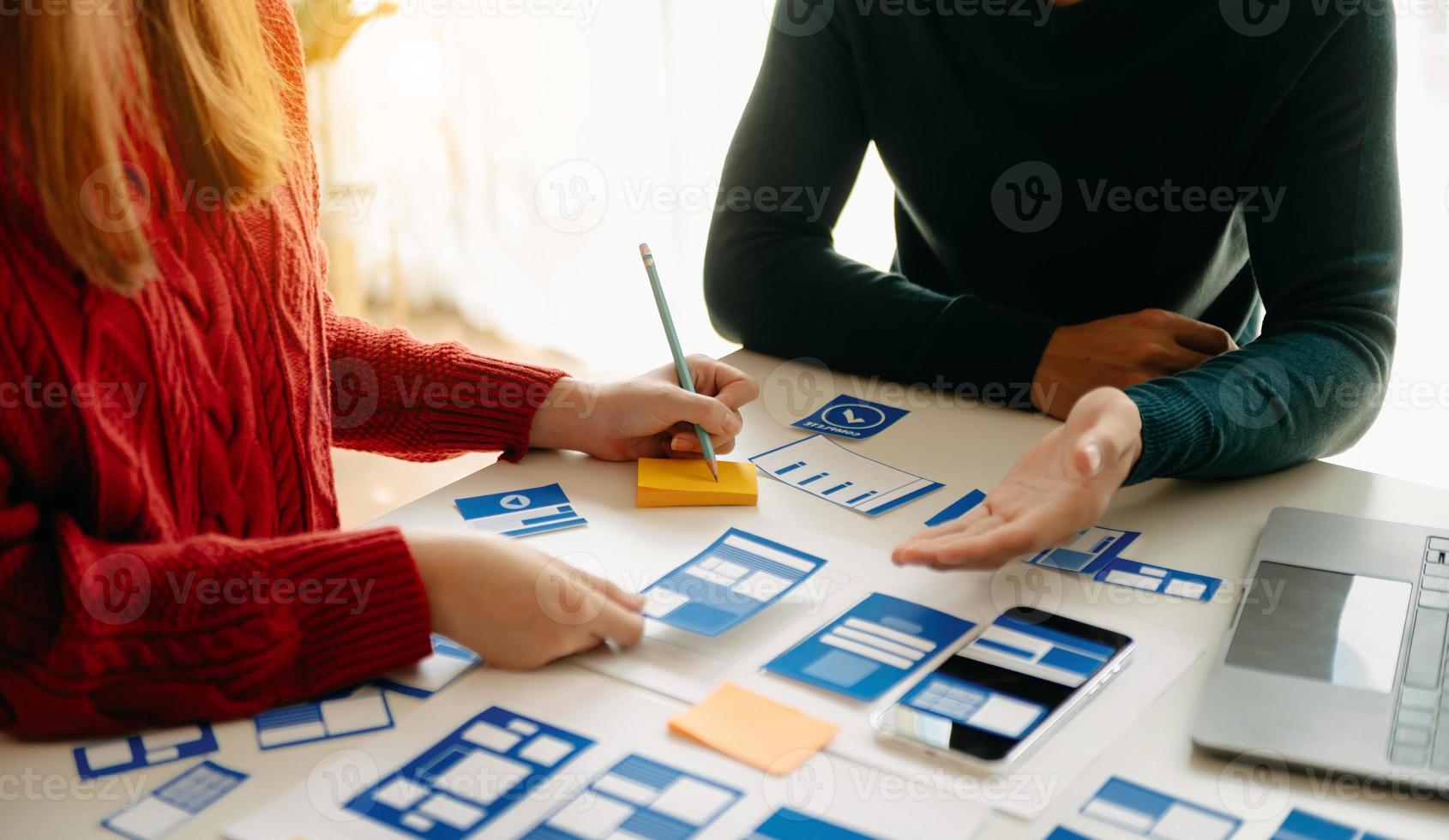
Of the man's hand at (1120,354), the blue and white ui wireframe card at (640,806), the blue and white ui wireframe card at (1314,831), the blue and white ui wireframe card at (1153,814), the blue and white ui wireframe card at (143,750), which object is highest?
the man's hand at (1120,354)

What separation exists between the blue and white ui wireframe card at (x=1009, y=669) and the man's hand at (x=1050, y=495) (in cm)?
5

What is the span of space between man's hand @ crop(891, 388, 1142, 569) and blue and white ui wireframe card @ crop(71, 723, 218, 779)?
425 millimetres

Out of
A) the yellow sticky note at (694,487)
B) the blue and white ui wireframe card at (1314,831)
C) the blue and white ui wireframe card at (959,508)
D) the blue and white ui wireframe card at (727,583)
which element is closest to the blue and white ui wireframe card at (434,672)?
the blue and white ui wireframe card at (727,583)

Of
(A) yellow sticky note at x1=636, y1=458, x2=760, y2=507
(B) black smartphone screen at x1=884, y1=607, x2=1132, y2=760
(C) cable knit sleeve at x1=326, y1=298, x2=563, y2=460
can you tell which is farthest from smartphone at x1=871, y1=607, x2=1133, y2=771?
(C) cable knit sleeve at x1=326, y1=298, x2=563, y2=460

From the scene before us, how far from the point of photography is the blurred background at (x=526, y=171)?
2592 mm

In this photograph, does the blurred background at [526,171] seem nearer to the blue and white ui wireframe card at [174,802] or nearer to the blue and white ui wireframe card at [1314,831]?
the blue and white ui wireframe card at [174,802]

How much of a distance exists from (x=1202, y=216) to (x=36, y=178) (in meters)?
0.98

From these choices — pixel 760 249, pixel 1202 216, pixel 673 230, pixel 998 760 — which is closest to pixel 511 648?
pixel 998 760

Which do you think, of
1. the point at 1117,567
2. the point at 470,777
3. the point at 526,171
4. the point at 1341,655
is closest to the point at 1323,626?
the point at 1341,655

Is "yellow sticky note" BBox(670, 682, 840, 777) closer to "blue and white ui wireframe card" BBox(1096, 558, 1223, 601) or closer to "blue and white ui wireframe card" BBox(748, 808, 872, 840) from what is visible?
"blue and white ui wireframe card" BBox(748, 808, 872, 840)

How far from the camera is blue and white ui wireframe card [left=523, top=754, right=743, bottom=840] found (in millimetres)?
604

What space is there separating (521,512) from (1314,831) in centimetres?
56

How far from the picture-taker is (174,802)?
64cm

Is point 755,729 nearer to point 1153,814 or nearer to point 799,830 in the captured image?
point 799,830
